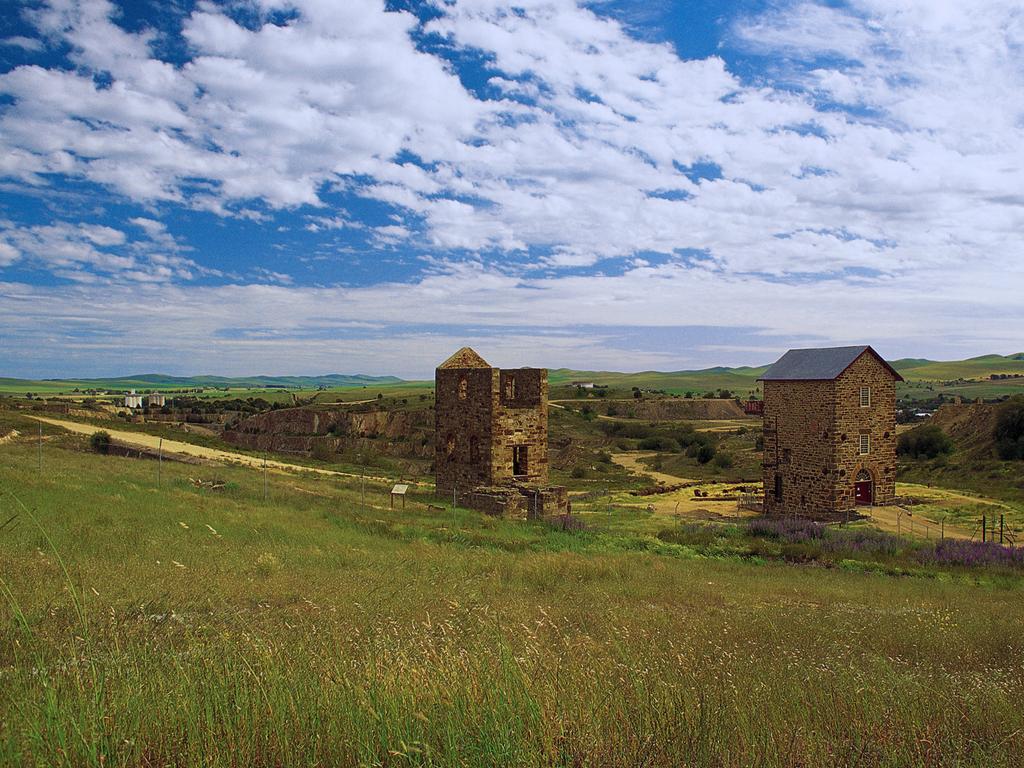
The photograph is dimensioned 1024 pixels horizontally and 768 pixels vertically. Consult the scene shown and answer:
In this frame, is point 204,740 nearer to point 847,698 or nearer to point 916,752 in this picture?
point 916,752

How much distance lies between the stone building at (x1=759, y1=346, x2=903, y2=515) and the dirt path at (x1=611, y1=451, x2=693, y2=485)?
963 cm

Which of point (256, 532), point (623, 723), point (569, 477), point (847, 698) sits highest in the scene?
point (623, 723)

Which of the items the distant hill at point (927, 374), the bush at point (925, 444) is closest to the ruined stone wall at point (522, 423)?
the bush at point (925, 444)

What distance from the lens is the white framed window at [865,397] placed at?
27.3 meters

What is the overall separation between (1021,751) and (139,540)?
11.7 metres

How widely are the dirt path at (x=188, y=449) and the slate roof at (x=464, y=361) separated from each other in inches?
360

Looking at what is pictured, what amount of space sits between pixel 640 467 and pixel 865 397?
19.9 metres

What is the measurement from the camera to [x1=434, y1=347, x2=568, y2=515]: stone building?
2544 cm

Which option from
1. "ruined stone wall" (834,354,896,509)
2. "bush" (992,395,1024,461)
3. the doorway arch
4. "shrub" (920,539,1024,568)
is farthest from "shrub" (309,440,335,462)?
"bush" (992,395,1024,461)

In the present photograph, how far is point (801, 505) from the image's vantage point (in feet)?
91.1

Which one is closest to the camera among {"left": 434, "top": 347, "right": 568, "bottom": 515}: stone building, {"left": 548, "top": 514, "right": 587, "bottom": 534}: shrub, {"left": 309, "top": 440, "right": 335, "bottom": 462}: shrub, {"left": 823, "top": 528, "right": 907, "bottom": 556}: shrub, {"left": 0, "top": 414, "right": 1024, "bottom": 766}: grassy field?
{"left": 0, "top": 414, "right": 1024, "bottom": 766}: grassy field

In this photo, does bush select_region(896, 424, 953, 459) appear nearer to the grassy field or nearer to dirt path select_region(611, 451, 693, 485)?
dirt path select_region(611, 451, 693, 485)

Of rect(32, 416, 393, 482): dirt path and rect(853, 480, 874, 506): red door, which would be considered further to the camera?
rect(32, 416, 393, 482): dirt path

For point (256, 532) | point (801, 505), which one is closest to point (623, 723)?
point (256, 532)
